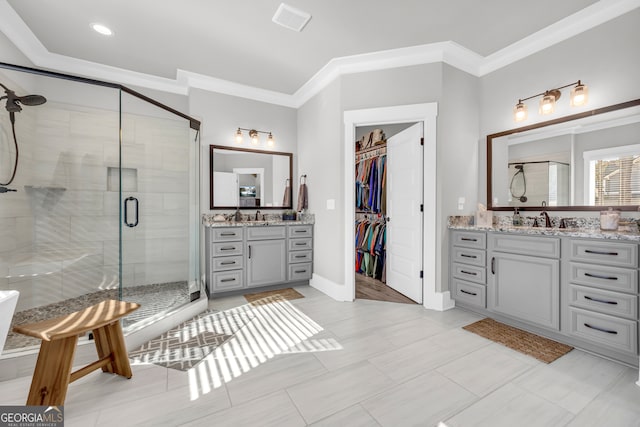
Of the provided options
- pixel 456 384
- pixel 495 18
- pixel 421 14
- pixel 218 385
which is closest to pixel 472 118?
pixel 495 18

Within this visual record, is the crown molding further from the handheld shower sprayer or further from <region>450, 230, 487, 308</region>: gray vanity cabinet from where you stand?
the handheld shower sprayer

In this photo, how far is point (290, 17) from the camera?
2.40 metres

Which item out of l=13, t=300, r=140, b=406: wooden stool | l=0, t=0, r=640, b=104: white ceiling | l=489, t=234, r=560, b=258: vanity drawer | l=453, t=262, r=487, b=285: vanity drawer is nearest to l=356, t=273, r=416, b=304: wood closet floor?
l=453, t=262, r=487, b=285: vanity drawer

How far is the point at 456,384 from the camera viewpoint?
5.39 ft

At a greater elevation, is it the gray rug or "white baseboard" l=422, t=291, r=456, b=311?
"white baseboard" l=422, t=291, r=456, b=311

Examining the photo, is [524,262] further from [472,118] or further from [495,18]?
[495,18]

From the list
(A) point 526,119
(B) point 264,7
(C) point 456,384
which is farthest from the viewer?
(A) point 526,119

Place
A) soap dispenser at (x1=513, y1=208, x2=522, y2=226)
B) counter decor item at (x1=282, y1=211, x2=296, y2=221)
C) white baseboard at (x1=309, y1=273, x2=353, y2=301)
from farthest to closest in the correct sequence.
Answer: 1. counter decor item at (x1=282, y1=211, x2=296, y2=221)
2. white baseboard at (x1=309, y1=273, x2=353, y2=301)
3. soap dispenser at (x1=513, y1=208, x2=522, y2=226)

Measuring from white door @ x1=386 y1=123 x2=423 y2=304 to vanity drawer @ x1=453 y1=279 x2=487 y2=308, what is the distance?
37cm

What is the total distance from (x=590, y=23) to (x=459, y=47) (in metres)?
1.00

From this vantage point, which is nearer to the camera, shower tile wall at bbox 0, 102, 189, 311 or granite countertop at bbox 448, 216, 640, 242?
granite countertop at bbox 448, 216, 640, 242

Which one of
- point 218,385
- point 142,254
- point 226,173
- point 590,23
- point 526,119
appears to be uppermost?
point 590,23

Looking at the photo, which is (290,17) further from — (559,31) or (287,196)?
(559,31)

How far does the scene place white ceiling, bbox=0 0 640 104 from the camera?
7.43 feet
